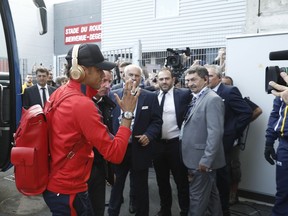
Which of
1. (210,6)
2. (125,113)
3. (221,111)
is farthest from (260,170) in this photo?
(210,6)

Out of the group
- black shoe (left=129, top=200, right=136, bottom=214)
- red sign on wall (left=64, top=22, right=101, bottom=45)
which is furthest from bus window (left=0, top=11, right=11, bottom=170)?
red sign on wall (left=64, top=22, right=101, bottom=45)

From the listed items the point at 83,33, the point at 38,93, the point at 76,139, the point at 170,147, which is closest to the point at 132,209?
the point at 170,147

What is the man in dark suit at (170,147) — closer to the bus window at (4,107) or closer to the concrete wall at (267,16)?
the bus window at (4,107)

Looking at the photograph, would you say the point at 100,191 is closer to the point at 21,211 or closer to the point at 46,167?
the point at 46,167

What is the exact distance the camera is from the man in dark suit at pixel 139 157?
11.6 feet

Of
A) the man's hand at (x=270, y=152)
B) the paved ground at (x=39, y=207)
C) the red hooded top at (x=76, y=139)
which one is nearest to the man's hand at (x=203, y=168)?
the man's hand at (x=270, y=152)

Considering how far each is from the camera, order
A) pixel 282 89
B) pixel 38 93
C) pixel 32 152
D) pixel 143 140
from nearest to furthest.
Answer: pixel 32 152 → pixel 282 89 → pixel 143 140 → pixel 38 93

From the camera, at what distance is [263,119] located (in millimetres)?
4344

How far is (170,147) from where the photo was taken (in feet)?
13.1

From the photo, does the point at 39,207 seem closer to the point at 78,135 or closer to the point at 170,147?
the point at 170,147

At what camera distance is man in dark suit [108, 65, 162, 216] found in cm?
353

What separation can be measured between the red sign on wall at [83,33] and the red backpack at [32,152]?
16.5 metres

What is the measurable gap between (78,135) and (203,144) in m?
1.68

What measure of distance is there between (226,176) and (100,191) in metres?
1.62
